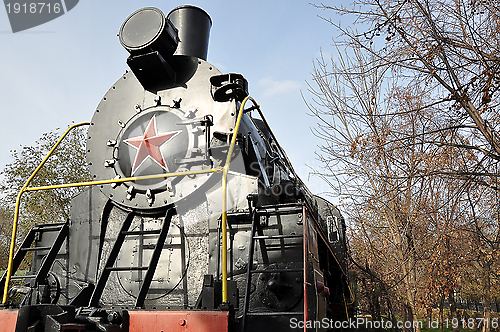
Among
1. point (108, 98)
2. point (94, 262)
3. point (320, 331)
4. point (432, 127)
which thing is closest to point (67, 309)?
point (94, 262)

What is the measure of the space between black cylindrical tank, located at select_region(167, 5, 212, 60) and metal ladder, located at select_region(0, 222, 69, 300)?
2.50 meters

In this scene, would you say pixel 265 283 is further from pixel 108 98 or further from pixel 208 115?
pixel 108 98

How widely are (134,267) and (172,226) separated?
52cm

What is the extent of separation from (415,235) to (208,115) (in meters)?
8.38

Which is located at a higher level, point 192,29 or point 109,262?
point 192,29

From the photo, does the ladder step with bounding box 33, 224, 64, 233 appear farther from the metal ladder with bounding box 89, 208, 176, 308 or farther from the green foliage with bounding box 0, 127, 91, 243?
the green foliage with bounding box 0, 127, 91, 243

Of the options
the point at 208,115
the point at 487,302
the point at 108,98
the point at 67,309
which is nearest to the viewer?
the point at 67,309

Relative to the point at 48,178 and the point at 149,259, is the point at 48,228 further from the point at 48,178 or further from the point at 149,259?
the point at 48,178

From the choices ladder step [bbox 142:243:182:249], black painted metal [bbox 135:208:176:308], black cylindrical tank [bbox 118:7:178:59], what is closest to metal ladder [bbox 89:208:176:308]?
black painted metal [bbox 135:208:176:308]

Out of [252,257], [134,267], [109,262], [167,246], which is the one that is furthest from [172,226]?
[252,257]

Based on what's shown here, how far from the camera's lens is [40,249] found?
393 centimetres

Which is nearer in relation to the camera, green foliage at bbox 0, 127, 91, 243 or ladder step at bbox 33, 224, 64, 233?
ladder step at bbox 33, 224, 64, 233

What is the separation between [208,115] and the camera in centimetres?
383

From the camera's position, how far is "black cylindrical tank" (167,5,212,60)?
494 cm
